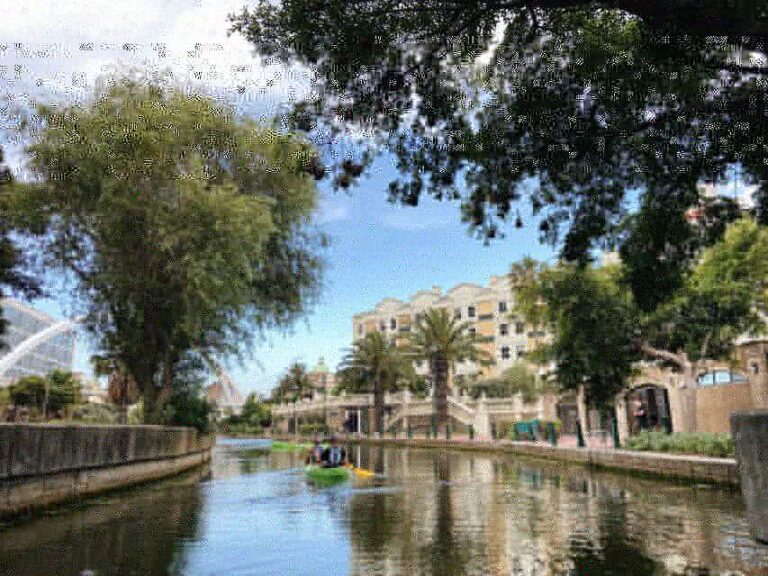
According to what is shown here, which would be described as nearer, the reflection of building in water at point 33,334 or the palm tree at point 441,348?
the palm tree at point 441,348

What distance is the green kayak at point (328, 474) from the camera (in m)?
24.8

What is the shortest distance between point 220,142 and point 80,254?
20.3ft

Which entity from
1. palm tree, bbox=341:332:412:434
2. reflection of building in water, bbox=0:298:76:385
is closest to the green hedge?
palm tree, bbox=341:332:412:434

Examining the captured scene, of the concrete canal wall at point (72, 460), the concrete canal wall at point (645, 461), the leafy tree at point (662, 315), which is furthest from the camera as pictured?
the leafy tree at point (662, 315)

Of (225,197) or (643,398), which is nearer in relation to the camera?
(225,197)

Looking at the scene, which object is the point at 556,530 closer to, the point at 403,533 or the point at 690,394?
the point at 403,533

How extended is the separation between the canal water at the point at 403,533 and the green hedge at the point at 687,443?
2.22 m

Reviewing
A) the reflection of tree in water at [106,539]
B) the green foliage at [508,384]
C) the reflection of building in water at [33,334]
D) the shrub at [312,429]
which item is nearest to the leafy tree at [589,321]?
the reflection of tree in water at [106,539]

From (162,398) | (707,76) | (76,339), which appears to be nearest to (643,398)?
(162,398)

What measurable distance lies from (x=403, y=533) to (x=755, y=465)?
26.4 feet

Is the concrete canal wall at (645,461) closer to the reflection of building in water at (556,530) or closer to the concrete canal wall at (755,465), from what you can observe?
the reflection of building in water at (556,530)

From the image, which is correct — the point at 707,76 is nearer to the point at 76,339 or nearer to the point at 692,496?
the point at 692,496

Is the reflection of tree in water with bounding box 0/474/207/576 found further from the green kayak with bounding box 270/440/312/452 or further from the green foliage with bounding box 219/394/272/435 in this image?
the green foliage with bounding box 219/394/272/435

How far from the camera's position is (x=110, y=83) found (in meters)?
22.2
